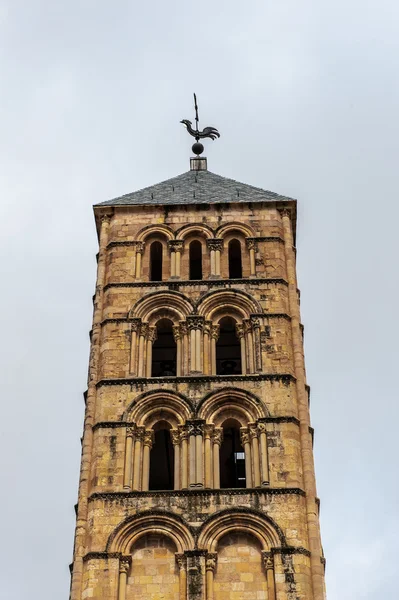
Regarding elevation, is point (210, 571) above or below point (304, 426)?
below

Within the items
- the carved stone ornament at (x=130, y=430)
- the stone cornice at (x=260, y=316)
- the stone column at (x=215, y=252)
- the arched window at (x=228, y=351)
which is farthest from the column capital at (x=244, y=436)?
the stone column at (x=215, y=252)

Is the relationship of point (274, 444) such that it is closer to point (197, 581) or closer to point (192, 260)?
point (197, 581)

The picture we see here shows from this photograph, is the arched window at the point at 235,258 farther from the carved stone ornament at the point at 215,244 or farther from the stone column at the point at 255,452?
the stone column at the point at 255,452

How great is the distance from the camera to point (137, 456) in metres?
29.2

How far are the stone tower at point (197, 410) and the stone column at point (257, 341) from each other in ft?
0.13

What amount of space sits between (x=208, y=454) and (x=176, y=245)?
8044 mm

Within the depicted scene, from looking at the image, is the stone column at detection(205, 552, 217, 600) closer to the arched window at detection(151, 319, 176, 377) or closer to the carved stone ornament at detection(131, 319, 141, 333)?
the arched window at detection(151, 319, 176, 377)

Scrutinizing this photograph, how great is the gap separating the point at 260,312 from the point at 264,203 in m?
4.91

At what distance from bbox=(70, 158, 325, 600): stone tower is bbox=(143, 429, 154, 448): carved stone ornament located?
194mm

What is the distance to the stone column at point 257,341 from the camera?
3112 centimetres

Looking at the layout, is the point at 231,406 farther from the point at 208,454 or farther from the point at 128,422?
the point at 128,422

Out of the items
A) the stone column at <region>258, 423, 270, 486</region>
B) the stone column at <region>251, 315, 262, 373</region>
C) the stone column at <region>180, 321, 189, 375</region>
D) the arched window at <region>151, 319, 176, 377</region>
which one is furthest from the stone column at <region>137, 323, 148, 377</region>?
the stone column at <region>258, 423, 270, 486</region>

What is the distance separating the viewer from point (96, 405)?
30.4 metres

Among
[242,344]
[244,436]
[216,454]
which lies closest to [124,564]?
[216,454]
